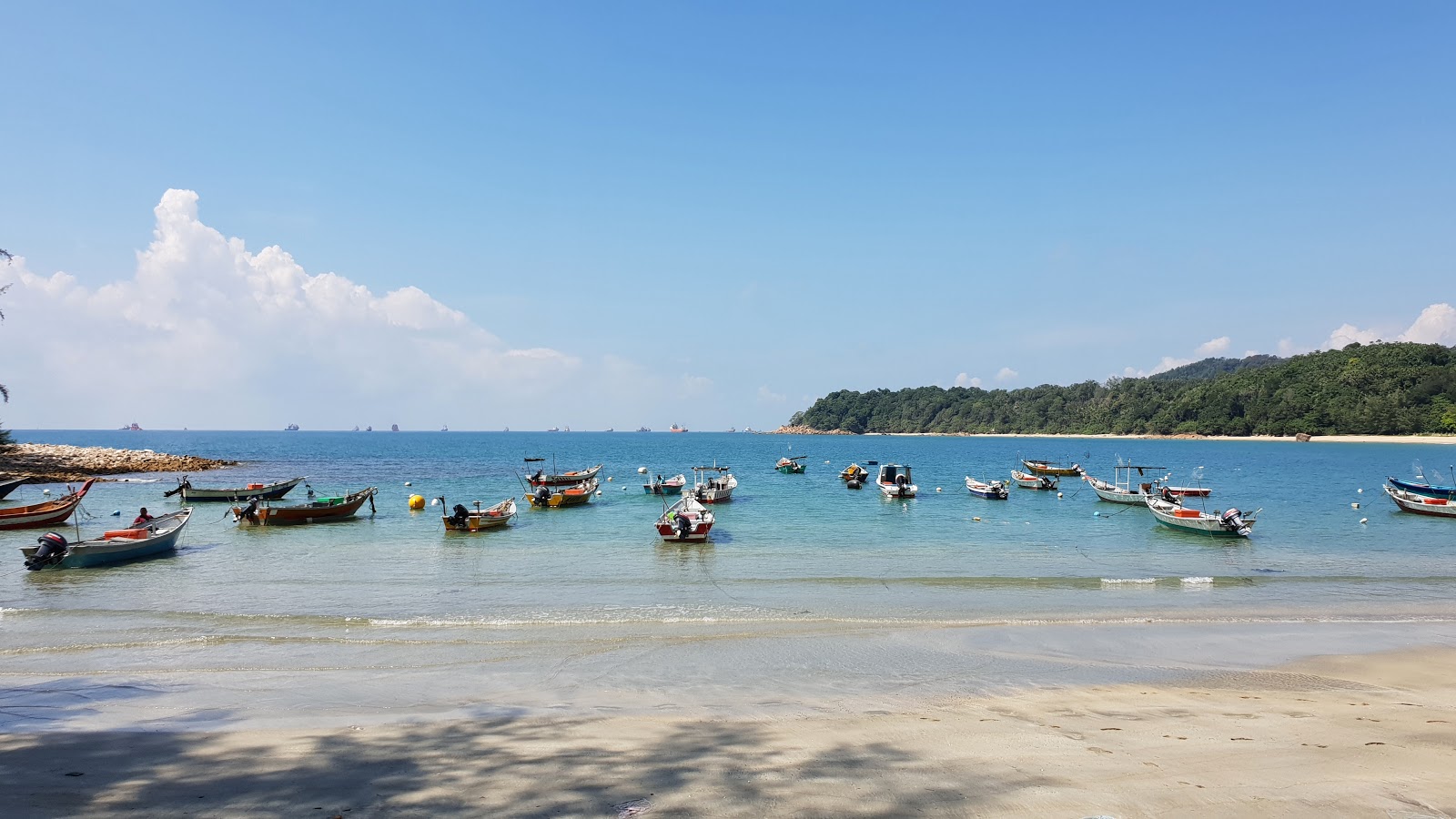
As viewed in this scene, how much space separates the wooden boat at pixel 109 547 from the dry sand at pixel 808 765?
58.2ft

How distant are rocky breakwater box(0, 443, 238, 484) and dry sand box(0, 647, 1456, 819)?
210 feet

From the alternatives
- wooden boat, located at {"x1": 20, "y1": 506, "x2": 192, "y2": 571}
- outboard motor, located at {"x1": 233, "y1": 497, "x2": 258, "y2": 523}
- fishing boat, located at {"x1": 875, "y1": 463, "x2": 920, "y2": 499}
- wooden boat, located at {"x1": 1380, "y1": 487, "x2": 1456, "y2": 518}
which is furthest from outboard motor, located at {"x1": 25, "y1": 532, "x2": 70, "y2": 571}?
wooden boat, located at {"x1": 1380, "y1": 487, "x2": 1456, "y2": 518}

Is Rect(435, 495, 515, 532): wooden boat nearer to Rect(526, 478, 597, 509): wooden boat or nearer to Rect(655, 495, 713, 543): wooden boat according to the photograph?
Rect(655, 495, 713, 543): wooden boat

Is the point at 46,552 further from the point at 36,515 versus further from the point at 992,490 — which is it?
the point at 992,490

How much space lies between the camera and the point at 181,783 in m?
8.08

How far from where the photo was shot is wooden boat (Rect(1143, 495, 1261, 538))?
31.6 metres

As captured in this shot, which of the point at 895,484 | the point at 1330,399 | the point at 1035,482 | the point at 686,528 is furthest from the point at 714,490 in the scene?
the point at 1330,399

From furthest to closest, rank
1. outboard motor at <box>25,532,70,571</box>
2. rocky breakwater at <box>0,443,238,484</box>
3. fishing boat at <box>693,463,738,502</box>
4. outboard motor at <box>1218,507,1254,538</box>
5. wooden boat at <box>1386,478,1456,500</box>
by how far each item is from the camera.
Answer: rocky breakwater at <box>0,443,238,484</box>
fishing boat at <box>693,463,738,502</box>
wooden boat at <box>1386,478,1456,500</box>
outboard motor at <box>1218,507,1254,538</box>
outboard motor at <box>25,532,70,571</box>

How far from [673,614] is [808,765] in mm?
10246

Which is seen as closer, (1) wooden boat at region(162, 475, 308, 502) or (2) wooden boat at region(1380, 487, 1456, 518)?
(2) wooden boat at region(1380, 487, 1456, 518)

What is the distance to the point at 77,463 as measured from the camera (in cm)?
6888

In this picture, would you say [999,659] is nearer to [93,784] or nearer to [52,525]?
[93,784]

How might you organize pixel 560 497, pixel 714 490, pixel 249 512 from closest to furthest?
1. pixel 249 512
2. pixel 560 497
3. pixel 714 490

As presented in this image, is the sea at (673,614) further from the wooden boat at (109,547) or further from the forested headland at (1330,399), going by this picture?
the forested headland at (1330,399)
